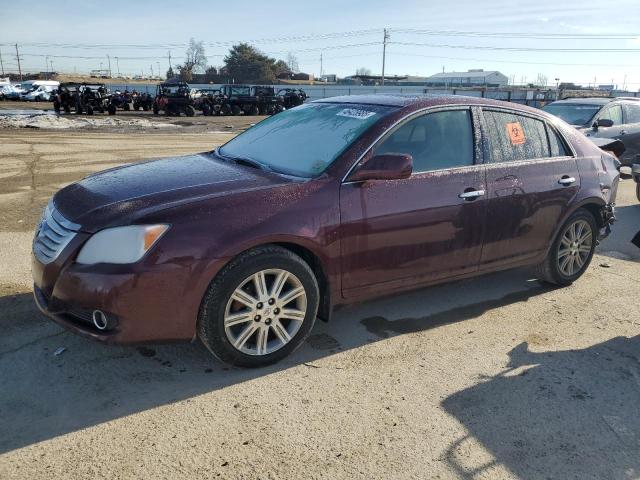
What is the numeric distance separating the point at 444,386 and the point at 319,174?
5.05ft

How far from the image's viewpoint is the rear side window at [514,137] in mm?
4332

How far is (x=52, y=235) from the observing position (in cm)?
326

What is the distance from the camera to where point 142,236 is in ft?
9.84

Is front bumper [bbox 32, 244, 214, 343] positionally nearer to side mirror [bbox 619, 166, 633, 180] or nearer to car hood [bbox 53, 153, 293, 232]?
car hood [bbox 53, 153, 293, 232]

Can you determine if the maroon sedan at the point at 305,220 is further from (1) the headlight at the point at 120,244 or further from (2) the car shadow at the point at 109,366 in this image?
(2) the car shadow at the point at 109,366

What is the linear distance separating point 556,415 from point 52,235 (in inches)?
122

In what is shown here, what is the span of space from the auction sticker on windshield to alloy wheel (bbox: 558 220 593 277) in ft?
7.12

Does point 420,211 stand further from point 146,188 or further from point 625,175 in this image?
point 625,175

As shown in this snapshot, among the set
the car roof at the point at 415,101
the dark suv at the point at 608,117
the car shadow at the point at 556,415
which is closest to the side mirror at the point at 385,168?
the car roof at the point at 415,101

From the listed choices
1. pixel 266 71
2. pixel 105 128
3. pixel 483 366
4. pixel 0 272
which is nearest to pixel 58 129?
pixel 105 128

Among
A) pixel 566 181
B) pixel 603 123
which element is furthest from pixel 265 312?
pixel 603 123

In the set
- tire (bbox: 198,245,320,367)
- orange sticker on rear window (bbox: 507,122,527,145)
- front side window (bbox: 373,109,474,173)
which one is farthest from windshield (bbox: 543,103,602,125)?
tire (bbox: 198,245,320,367)

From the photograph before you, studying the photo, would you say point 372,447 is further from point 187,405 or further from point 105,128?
point 105,128

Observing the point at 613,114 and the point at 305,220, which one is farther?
the point at 613,114
